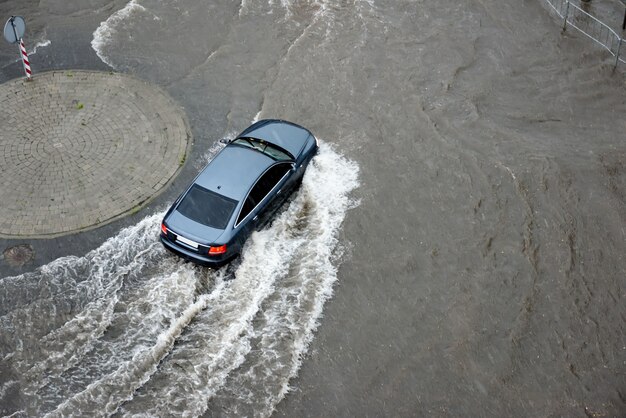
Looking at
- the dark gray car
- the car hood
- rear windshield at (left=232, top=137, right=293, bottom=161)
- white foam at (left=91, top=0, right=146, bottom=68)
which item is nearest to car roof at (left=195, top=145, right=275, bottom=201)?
the dark gray car

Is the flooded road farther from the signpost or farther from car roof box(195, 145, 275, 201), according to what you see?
the signpost

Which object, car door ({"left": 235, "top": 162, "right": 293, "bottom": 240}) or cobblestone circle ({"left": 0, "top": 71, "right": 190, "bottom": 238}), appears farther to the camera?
cobblestone circle ({"left": 0, "top": 71, "right": 190, "bottom": 238})

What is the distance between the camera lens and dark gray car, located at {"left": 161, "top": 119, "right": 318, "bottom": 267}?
12727 millimetres

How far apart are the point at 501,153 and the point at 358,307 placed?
5.74 meters

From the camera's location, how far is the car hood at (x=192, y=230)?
497 inches

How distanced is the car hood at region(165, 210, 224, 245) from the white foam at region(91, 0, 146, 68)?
22.6ft

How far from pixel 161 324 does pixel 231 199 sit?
8.87 ft

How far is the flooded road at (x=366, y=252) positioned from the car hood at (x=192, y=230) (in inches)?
35.6

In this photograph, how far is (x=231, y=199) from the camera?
515 inches

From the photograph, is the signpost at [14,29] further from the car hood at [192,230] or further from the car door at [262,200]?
the car door at [262,200]

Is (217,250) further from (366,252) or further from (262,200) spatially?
(366,252)

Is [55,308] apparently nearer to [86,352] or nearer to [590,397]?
[86,352]

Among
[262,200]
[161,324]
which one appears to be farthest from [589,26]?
[161,324]

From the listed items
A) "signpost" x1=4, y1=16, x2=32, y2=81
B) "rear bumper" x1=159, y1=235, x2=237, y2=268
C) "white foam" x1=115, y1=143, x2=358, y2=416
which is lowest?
"white foam" x1=115, y1=143, x2=358, y2=416
